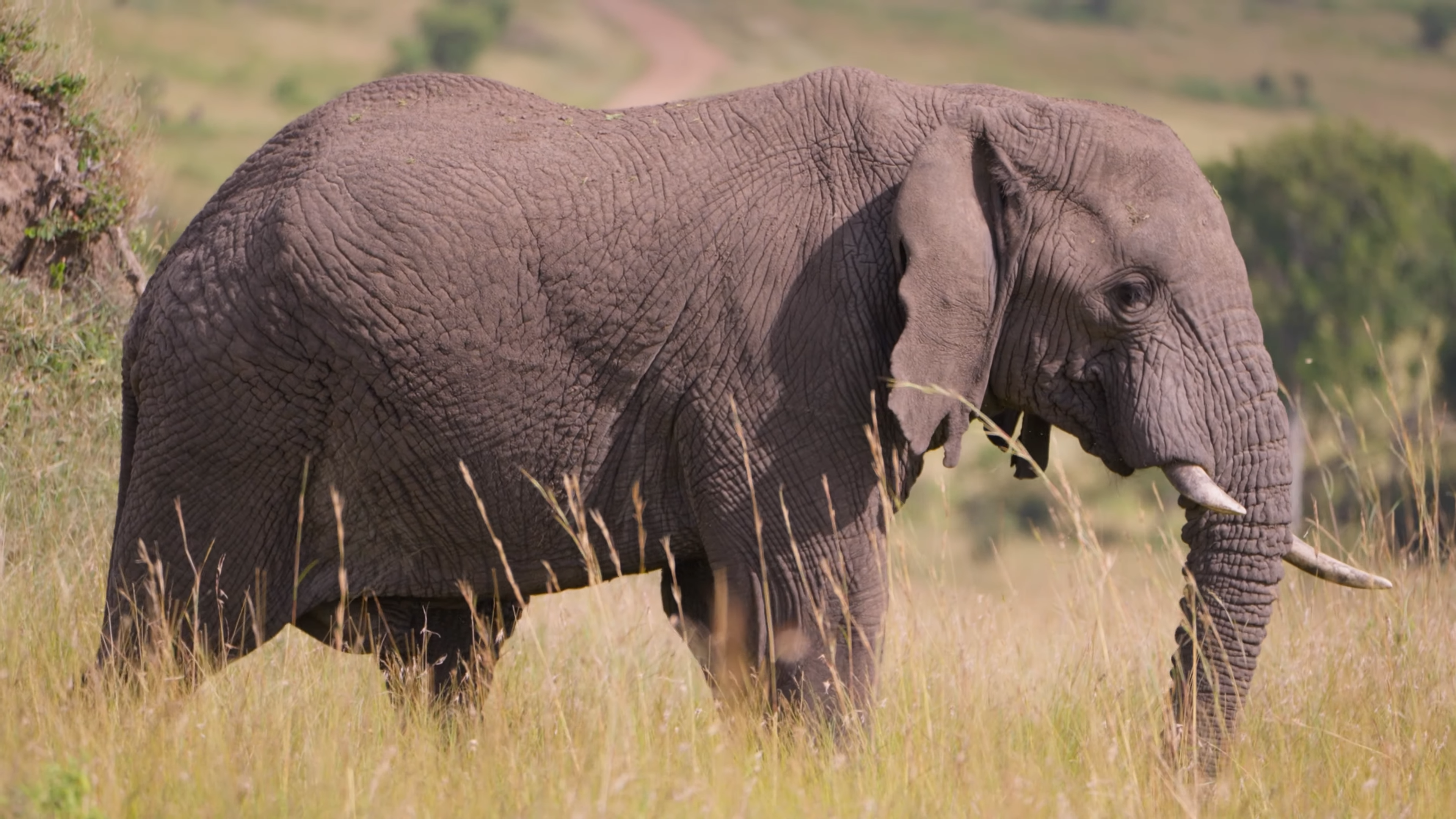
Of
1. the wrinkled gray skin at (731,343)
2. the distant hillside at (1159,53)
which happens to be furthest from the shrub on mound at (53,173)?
the distant hillside at (1159,53)

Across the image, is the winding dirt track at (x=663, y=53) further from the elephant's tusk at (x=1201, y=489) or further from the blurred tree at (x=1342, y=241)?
the elephant's tusk at (x=1201, y=489)

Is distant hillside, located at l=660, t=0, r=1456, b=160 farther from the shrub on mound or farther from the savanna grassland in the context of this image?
the shrub on mound

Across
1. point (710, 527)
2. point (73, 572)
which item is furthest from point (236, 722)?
point (73, 572)

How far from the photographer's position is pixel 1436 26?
97.1 metres

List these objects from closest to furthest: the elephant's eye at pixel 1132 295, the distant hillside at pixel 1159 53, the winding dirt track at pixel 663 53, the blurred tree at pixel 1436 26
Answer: the elephant's eye at pixel 1132 295 < the winding dirt track at pixel 663 53 < the distant hillside at pixel 1159 53 < the blurred tree at pixel 1436 26

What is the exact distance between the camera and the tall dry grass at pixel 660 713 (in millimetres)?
3961

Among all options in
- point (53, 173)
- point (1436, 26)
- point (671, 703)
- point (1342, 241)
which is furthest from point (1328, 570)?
point (1436, 26)

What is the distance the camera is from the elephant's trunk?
463 cm

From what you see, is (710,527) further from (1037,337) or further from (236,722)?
(236,722)

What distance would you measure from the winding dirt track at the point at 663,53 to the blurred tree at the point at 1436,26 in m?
42.9

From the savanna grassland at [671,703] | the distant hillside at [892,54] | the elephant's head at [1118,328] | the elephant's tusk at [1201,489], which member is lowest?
the savanna grassland at [671,703]

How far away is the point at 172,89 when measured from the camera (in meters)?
65.4

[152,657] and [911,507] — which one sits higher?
[152,657]

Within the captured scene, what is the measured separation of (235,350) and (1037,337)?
2.37 meters
